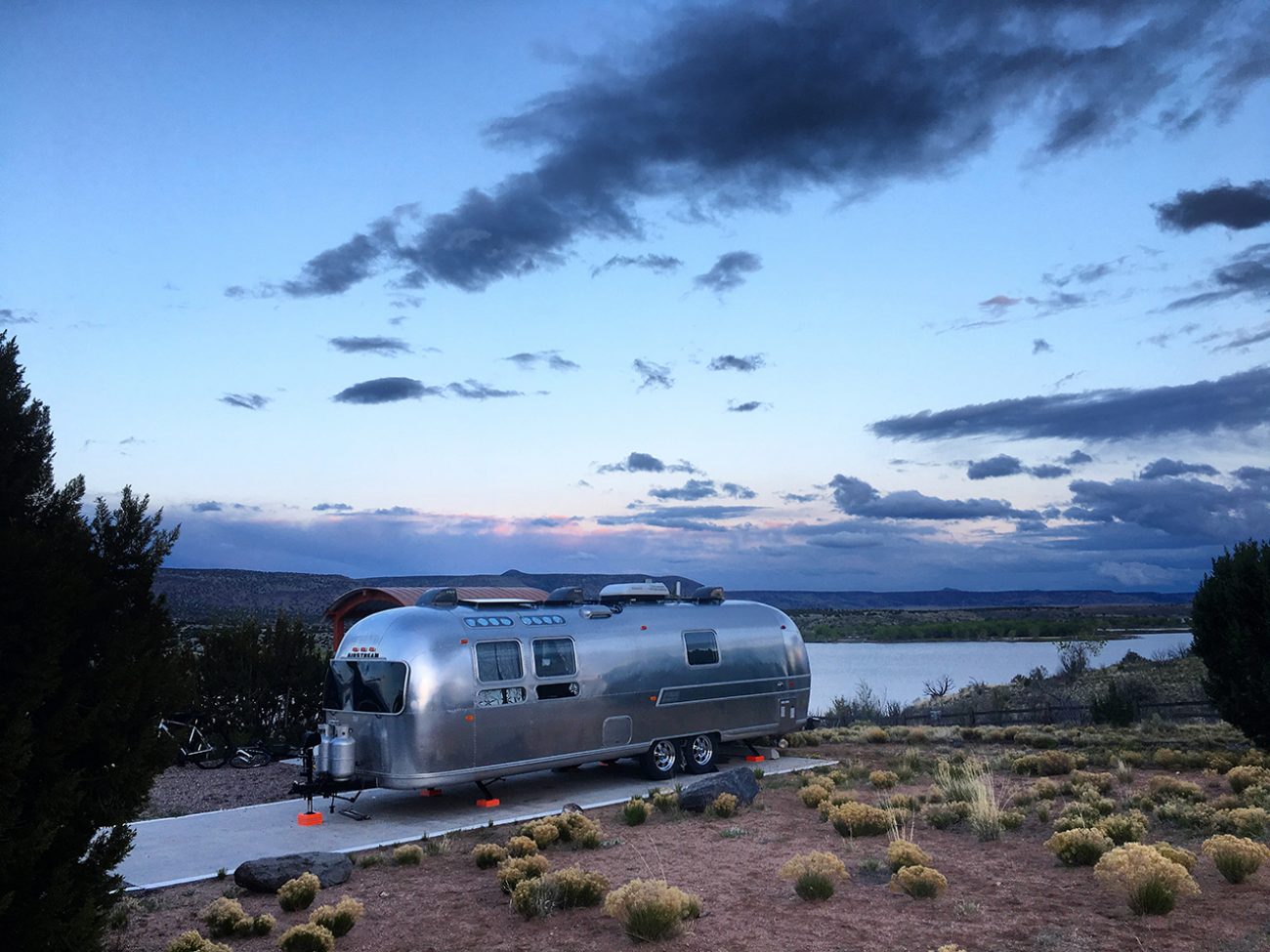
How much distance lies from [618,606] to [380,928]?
25.2 feet

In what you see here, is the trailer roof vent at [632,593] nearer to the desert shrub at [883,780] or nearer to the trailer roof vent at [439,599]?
the trailer roof vent at [439,599]

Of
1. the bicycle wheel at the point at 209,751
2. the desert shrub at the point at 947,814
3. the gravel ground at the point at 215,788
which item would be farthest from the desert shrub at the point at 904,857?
the bicycle wheel at the point at 209,751

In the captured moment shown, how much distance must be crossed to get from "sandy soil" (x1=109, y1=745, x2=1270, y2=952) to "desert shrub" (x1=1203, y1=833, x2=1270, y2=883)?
113 mm

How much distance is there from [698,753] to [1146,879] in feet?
28.7

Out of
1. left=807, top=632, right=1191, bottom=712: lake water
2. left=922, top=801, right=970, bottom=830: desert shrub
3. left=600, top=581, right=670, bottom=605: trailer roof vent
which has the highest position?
left=600, top=581, right=670, bottom=605: trailer roof vent

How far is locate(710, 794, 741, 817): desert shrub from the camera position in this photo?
38.5 feet

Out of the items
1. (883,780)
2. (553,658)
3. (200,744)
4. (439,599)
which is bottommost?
(883,780)

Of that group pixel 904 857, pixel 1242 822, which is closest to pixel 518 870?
pixel 904 857

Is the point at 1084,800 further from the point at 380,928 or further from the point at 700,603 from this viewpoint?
the point at 380,928

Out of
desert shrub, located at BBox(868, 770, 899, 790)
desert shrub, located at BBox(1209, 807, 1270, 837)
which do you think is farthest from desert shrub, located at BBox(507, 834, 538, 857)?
desert shrub, located at BBox(1209, 807, 1270, 837)

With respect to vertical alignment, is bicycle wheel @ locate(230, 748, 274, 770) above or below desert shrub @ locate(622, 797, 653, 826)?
above

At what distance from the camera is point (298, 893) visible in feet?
27.5

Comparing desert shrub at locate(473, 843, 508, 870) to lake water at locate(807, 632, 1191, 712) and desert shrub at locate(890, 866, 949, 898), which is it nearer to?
desert shrub at locate(890, 866, 949, 898)

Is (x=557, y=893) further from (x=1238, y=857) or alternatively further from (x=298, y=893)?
(x=1238, y=857)
